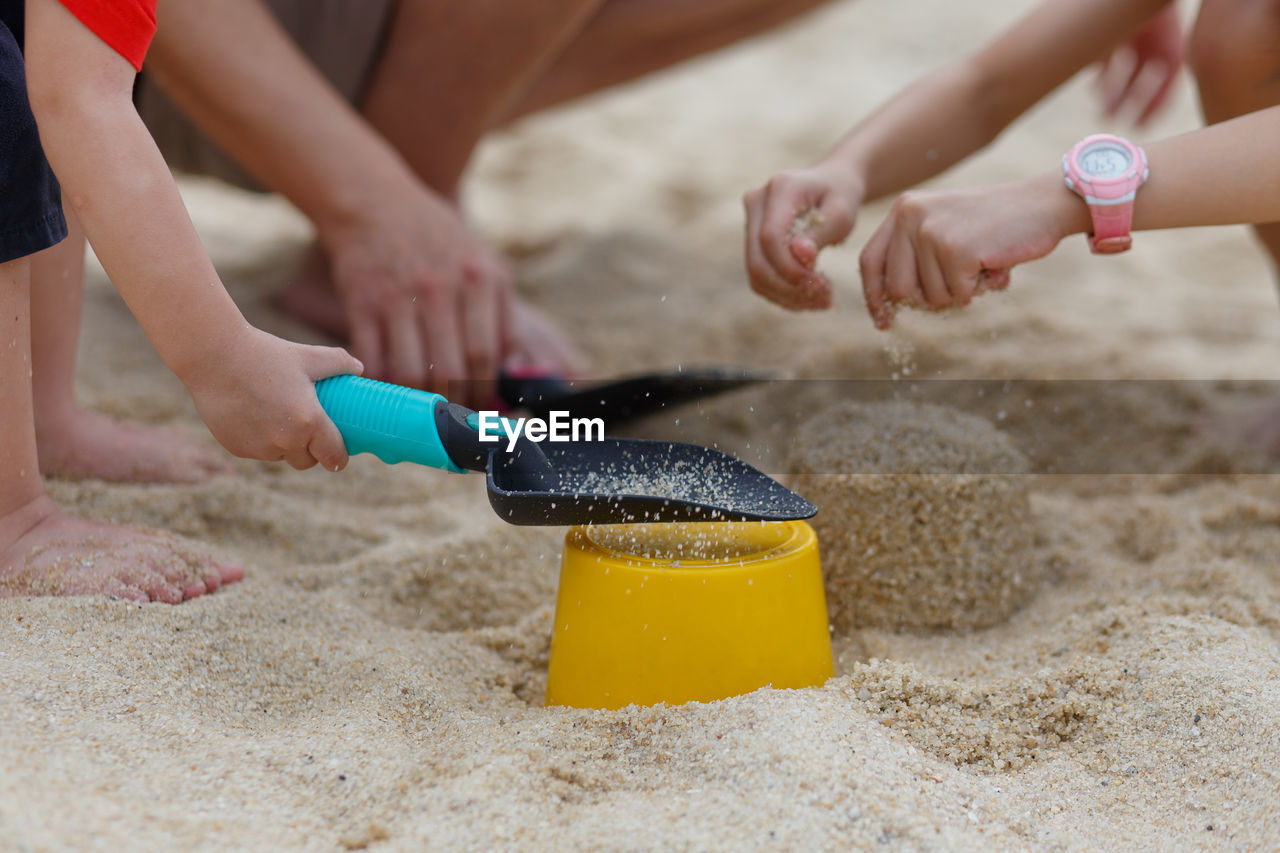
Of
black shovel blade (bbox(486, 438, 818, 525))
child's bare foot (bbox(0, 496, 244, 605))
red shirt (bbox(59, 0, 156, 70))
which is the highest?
red shirt (bbox(59, 0, 156, 70))

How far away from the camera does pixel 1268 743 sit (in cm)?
83

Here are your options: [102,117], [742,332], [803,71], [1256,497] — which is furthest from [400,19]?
[803,71]

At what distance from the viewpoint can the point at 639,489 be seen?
3.10 feet

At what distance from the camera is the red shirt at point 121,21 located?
794 millimetres

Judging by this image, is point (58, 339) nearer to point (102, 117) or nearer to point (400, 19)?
point (102, 117)

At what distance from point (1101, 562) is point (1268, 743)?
0.40m

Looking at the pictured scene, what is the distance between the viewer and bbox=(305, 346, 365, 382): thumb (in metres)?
0.91

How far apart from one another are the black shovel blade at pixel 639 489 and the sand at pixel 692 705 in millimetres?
160

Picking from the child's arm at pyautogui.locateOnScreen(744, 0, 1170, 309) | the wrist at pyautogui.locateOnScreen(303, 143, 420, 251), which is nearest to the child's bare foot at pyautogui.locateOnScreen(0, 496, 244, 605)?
the wrist at pyautogui.locateOnScreen(303, 143, 420, 251)

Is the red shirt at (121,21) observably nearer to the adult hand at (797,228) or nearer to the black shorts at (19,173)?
the black shorts at (19,173)

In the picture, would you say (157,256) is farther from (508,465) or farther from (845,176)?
(845,176)

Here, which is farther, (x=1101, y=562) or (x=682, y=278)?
(x=682, y=278)

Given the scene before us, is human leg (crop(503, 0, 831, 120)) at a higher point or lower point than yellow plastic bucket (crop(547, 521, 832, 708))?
higher

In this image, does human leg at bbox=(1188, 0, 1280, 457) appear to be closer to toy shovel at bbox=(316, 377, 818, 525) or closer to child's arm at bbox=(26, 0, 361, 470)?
toy shovel at bbox=(316, 377, 818, 525)
